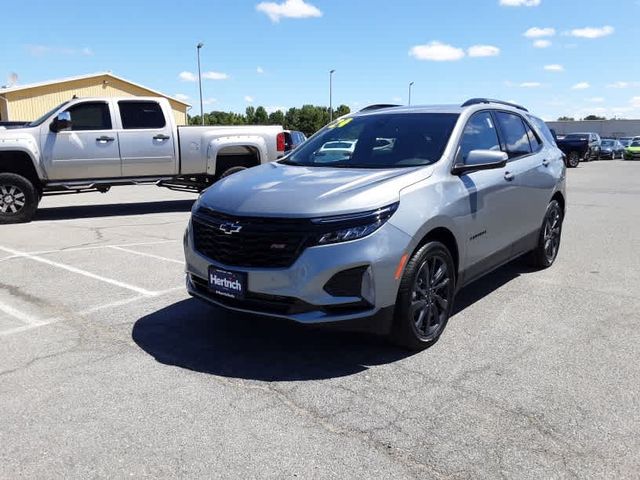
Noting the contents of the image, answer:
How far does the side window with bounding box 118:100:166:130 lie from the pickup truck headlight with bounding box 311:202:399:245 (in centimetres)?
832

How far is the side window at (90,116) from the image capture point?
10.4 metres

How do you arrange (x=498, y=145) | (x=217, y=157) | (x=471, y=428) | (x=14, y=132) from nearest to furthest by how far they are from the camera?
(x=471, y=428), (x=498, y=145), (x=14, y=132), (x=217, y=157)

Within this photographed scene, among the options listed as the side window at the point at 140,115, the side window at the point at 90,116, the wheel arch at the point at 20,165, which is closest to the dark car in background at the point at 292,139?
the side window at the point at 140,115

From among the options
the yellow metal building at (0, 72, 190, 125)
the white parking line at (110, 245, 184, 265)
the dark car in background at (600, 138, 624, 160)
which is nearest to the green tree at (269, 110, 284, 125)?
the yellow metal building at (0, 72, 190, 125)

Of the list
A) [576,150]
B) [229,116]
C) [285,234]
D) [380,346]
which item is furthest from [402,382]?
[229,116]

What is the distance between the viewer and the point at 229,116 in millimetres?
80375

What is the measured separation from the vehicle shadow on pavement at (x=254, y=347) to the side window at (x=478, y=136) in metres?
1.69

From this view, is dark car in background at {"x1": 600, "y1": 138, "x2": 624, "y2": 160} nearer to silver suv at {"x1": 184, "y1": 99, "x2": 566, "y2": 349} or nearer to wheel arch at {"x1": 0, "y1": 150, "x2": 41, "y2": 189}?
wheel arch at {"x1": 0, "y1": 150, "x2": 41, "y2": 189}

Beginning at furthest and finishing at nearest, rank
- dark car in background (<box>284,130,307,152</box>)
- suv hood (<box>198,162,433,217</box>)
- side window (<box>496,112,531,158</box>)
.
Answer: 1. dark car in background (<box>284,130,307,152</box>)
2. side window (<box>496,112,531,158</box>)
3. suv hood (<box>198,162,433,217</box>)

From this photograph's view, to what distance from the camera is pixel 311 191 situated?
3879mm

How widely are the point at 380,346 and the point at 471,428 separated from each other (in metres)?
1.24

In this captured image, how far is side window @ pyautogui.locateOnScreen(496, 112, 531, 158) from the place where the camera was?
5.51 meters

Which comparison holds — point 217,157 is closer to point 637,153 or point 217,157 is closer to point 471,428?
point 471,428

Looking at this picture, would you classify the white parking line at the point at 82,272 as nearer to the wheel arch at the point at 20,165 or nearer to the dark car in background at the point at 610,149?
the wheel arch at the point at 20,165
